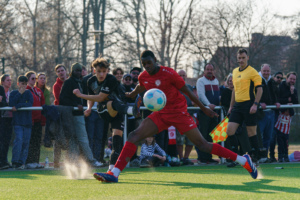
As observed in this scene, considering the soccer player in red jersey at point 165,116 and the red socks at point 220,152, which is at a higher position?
the soccer player in red jersey at point 165,116

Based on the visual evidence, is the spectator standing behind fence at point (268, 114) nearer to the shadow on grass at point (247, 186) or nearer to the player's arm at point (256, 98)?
the player's arm at point (256, 98)

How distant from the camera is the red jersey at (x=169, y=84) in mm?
6957

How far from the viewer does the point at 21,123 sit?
34.5 ft

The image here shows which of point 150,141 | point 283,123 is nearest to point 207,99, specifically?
point 150,141

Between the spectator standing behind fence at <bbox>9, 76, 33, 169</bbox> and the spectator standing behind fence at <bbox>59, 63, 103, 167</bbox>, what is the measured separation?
2.63 feet

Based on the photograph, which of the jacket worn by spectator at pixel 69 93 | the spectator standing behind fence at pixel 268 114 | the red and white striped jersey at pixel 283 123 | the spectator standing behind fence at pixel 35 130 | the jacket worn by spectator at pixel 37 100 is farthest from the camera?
the red and white striped jersey at pixel 283 123

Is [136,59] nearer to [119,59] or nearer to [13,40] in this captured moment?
[119,59]

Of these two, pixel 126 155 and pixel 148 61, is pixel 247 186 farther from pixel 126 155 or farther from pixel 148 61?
pixel 148 61

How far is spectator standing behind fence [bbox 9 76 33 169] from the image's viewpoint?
10.4m

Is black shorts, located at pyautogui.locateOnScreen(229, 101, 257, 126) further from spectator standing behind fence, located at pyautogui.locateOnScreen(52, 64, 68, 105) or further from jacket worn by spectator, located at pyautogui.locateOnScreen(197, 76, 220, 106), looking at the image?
spectator standing behind fence, located at pyautogui.locateOnScreen(52, 64, 68, 105)

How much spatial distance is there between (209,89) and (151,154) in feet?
6.81

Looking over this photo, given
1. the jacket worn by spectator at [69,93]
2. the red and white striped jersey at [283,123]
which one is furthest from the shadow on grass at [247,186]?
the red and white striped jersey at [283,123]

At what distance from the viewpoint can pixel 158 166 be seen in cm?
1080

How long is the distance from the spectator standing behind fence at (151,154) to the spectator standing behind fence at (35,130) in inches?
86.5
